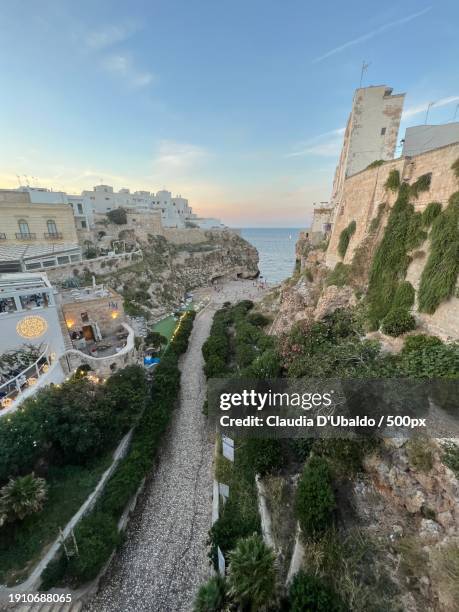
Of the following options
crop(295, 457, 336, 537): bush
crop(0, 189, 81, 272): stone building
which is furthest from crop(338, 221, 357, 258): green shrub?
crop(0, 189, 81, 272): stone building

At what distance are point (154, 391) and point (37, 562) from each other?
7882mm

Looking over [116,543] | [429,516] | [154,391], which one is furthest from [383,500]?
[154,391]

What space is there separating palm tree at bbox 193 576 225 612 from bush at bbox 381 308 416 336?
9.60 metres

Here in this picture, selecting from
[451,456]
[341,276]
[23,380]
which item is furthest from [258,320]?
[451,456]

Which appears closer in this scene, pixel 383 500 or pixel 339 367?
pixel 383 500

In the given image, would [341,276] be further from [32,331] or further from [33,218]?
[33,218]

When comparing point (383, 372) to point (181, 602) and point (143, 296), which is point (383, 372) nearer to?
point (181, 602)

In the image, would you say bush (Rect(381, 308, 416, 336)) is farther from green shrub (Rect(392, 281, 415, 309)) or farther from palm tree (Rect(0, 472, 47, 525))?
palm tree (Rect(0, 472, 47, 525))

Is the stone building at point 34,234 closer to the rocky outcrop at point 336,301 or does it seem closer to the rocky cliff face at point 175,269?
the rocky cliff face at point 175,269

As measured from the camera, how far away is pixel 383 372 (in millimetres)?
7488

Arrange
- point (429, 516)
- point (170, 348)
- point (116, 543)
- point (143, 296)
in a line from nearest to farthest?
point (429, 516), point (116, 543), point (170, 348), point (143, 296)

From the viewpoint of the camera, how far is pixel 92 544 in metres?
7.37

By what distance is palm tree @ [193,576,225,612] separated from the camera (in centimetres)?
551

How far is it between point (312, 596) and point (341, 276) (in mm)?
13683
